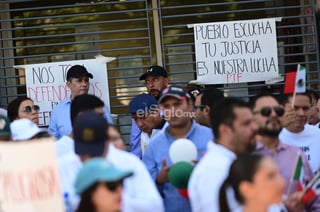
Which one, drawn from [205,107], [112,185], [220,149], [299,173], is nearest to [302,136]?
[205,107]

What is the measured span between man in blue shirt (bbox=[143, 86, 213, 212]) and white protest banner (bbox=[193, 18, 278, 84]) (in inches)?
114

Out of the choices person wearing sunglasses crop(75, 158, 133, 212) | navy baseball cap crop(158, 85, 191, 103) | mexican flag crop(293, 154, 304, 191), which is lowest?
mexican flag crop(293, 154, 304, 191)

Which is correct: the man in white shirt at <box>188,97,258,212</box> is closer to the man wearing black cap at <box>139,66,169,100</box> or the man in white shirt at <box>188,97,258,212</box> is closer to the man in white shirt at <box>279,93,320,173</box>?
the man in white shirt at <box>279,93,320,173</box>

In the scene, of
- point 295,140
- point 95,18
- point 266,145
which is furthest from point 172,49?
point 266,145

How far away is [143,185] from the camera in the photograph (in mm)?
4859

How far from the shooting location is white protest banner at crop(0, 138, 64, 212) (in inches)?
165

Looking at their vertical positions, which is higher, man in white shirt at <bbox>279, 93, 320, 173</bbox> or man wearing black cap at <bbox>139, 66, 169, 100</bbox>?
man wearing black cap at <bbox>139, 66, 169, 100</bbox>

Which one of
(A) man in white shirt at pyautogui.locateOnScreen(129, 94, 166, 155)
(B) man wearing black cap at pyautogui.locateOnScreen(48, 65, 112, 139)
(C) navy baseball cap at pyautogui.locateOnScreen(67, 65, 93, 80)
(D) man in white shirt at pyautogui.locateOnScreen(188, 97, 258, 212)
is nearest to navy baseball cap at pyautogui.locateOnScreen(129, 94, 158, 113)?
(A) man in white shirt at pyautogui.locateOnScreen(129, 94, 166, 155)

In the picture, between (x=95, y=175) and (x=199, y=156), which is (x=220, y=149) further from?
(x=95, y=175)

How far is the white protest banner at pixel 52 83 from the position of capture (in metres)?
9.15

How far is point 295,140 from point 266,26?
270 centimetres

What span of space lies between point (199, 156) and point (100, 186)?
1.95m

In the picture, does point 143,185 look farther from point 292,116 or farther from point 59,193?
point 292,116

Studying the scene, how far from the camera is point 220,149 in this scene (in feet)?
16.7
